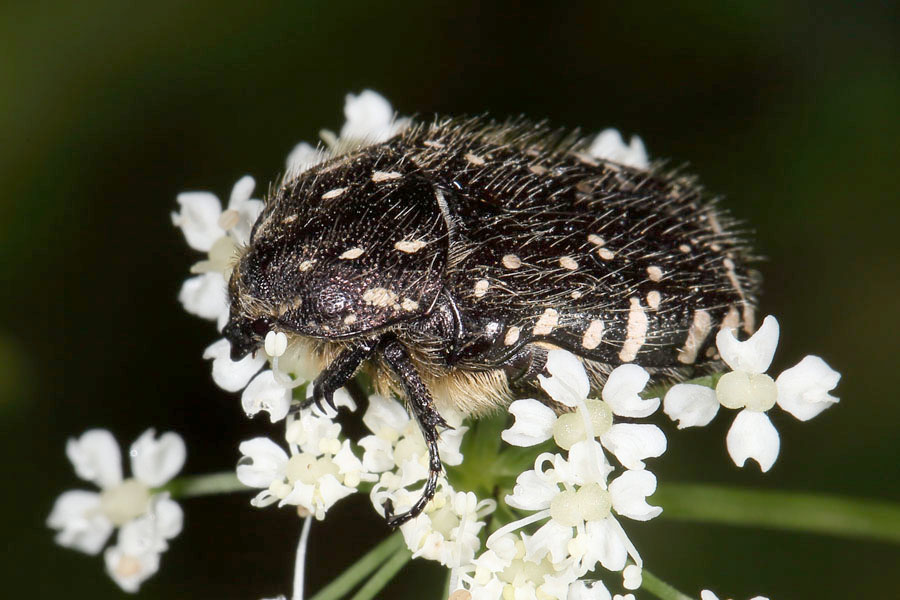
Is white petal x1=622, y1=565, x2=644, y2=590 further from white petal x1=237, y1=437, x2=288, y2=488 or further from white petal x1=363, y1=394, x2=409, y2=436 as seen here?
white petal x1=237, y1=437, x2=288, y2=488

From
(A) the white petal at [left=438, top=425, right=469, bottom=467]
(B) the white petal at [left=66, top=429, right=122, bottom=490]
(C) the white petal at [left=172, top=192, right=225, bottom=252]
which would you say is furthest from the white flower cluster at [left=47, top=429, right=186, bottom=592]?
(A) the white petal at [left=438, top=425, right=469, bottom=467]

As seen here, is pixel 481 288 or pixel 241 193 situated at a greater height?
pixel 241 193

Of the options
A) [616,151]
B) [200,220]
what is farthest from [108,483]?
[616,151]

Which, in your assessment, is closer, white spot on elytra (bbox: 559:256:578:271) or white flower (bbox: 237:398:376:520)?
white spot on elytra (bbox: 559:256:578:271)

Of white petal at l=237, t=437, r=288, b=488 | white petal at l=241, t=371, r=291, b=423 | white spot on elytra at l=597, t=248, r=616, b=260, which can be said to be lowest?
white petal at l=237, t=437, r=288, b=488

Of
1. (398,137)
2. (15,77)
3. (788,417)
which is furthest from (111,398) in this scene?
(788,417)

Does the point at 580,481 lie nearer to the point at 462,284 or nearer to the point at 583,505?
the point at 583,505
